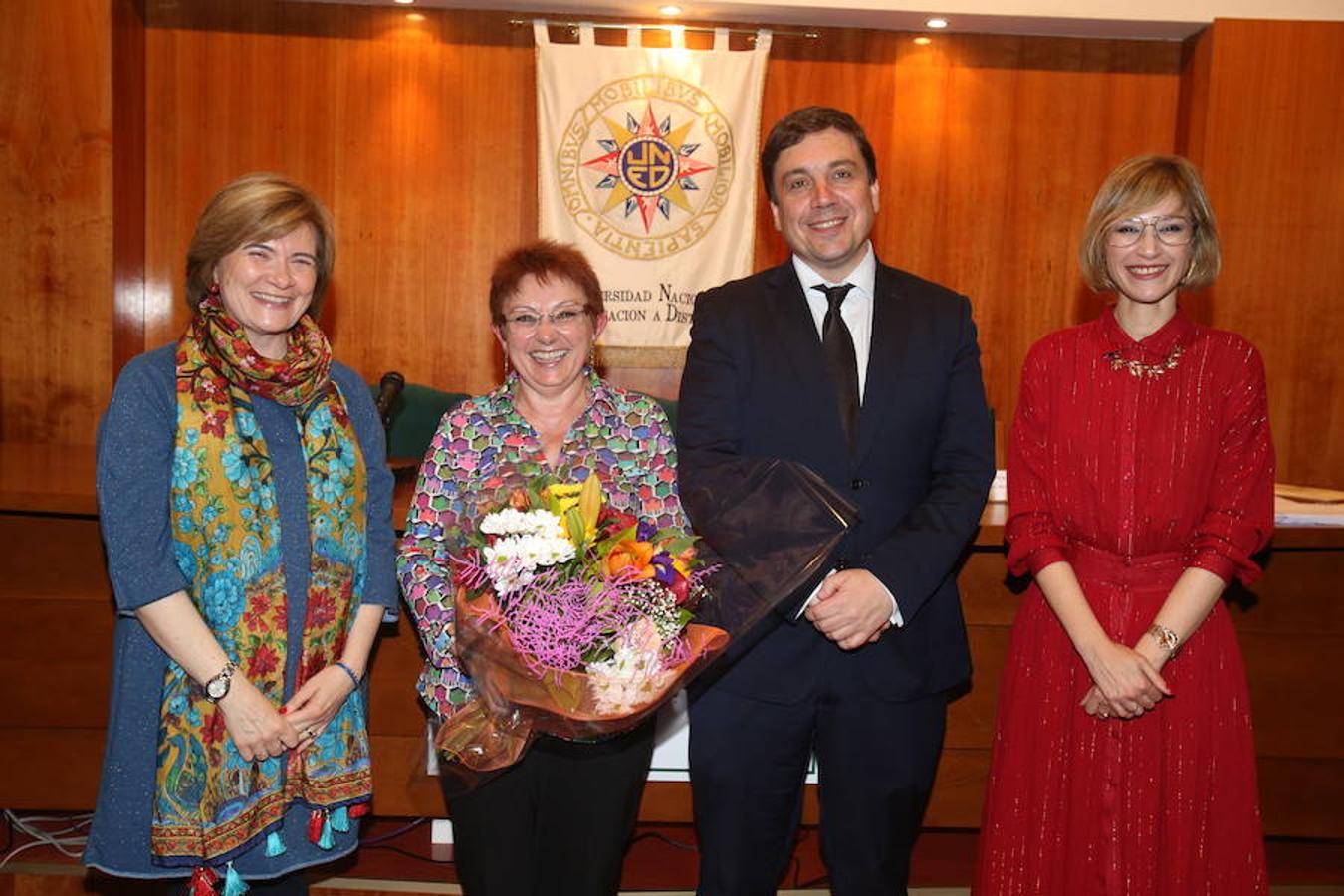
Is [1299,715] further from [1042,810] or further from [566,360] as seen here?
[566,360]

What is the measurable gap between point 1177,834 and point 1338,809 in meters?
1.15

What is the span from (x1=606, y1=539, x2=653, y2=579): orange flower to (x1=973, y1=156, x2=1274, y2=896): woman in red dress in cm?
88

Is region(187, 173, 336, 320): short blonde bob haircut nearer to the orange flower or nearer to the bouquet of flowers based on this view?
the bouquet of flowers

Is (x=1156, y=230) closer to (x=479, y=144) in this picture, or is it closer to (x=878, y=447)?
(x=878, y=447)

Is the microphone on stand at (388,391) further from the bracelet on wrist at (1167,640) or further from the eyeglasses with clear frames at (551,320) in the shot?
the bracelet on wrist at (1167,640)

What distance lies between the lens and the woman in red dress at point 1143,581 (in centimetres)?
208

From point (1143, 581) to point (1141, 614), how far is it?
0.06 m

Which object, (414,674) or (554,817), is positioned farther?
(414,674)

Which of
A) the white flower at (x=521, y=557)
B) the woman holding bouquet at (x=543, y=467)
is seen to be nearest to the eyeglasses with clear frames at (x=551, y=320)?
the woman holding bouquet at (x=543, y=467)

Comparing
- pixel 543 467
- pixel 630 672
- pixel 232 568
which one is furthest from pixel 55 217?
pixel 630 672

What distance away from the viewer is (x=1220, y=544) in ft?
6.74

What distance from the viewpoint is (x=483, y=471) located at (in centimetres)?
197

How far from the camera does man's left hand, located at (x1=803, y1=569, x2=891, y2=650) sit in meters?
1.99

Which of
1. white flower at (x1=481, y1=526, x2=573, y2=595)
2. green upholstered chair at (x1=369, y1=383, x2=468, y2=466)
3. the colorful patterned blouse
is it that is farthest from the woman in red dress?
green upholstered chair at (x1=369, y1=383, x2=468, y2=466)
